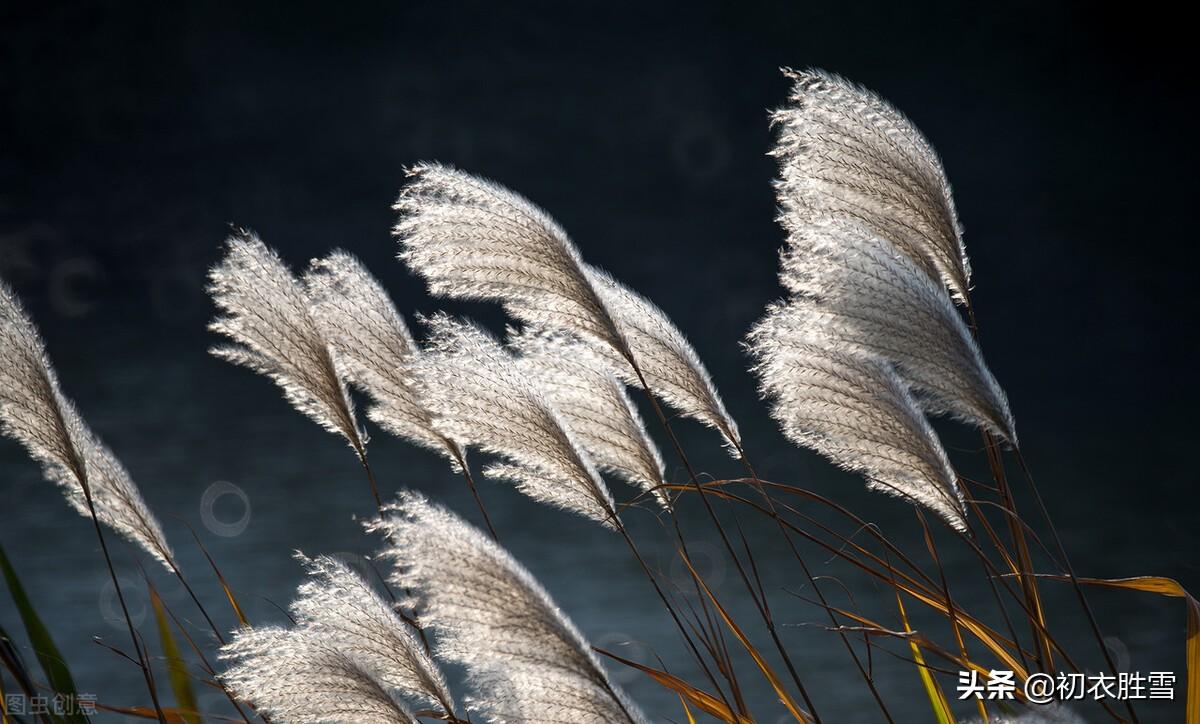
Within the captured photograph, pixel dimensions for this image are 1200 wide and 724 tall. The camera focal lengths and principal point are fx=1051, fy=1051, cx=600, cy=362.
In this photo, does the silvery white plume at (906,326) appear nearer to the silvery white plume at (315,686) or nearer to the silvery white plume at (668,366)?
the silvery white plume at (668,366)

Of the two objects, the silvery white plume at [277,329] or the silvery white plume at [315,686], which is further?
the silvery white plume at [277,329]

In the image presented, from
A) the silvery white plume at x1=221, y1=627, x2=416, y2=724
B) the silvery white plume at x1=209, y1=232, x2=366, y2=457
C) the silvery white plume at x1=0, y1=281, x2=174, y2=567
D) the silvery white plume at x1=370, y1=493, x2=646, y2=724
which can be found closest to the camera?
the silvery white plume at x1=370, y1=493, x2=646, y2=724

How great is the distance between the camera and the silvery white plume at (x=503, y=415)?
43.5 inches

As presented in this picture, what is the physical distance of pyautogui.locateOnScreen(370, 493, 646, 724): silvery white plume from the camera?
35.4 inches

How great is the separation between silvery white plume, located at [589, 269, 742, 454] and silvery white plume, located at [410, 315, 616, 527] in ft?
0.61

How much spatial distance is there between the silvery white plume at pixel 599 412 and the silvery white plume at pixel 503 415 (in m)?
0.11

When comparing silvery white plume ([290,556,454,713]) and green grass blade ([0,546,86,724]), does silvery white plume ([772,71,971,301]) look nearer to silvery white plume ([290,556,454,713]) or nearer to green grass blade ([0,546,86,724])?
silvery white plume ([290,556,454,713])

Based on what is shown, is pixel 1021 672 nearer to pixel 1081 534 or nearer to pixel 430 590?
pixel 430 590

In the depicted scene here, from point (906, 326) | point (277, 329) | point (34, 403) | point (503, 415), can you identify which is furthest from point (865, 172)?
point (34, 403)

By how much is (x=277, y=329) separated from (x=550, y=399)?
379mm

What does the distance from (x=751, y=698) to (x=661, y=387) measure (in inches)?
83.3

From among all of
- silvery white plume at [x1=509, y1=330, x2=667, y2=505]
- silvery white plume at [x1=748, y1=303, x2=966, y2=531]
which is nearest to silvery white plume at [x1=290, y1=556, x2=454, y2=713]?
silvery white plume at [x1=509, y1=330, x2=667, y2=505]

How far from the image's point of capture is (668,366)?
1.30 m

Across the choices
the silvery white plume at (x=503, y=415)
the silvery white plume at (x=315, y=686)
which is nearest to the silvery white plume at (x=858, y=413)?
the silvery white plume at (x=503, y=415)
